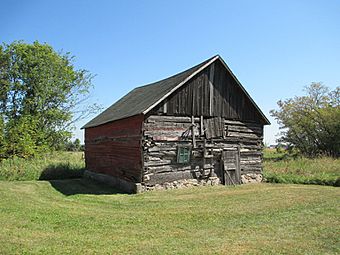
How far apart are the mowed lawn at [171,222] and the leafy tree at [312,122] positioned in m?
22.6

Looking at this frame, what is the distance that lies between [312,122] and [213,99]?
2409 centimetres

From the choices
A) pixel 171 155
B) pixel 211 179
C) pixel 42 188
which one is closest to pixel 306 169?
pixel 211 179

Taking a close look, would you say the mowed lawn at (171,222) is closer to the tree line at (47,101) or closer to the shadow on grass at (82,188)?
the shadow on grass at (82,188)

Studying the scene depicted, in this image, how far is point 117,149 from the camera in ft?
55.3

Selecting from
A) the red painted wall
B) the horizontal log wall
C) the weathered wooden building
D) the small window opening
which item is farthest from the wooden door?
the red painted wall

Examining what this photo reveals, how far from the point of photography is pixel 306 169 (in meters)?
19.5

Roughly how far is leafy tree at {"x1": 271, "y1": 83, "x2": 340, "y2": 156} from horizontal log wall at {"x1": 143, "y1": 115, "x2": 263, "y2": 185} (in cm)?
1833

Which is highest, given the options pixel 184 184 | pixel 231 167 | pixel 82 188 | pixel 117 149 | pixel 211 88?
pixel 211 88

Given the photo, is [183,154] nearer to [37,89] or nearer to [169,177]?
[169,177]

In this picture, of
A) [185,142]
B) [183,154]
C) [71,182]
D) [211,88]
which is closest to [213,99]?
[211,88]

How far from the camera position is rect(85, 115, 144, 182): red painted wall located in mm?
14695

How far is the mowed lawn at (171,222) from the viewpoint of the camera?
20.8 feet

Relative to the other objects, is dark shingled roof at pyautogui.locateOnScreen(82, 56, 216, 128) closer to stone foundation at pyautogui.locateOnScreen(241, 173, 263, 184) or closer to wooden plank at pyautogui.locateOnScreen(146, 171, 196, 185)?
wooden plank at pyautogui.locateOnScreen(146, 171, 196, 185)

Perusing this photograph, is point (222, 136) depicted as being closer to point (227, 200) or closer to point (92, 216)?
point (227, 200)
